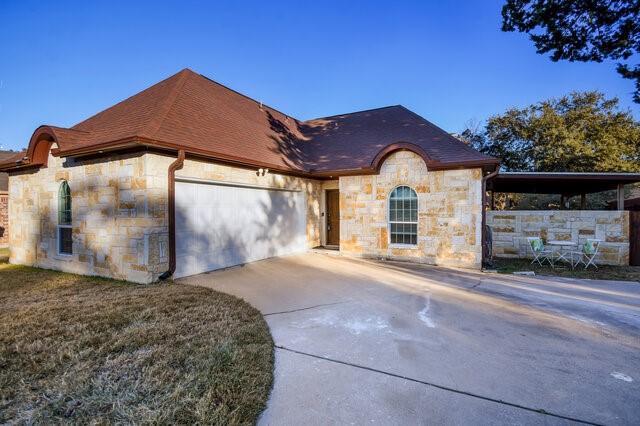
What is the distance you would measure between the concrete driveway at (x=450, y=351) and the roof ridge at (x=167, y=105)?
11.6 feet

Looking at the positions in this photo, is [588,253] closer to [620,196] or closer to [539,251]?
[539,251]

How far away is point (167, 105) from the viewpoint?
814 cm

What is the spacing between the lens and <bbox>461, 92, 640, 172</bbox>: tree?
61.5ft

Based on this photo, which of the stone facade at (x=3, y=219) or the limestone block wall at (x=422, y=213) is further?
the stone facade at (x=3, y=219)

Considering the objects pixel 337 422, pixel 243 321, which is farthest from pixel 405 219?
pixel 337 422

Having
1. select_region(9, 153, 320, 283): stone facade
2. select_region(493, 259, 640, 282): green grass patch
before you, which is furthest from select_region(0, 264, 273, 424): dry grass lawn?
select_region(493, 259, 640, 282): green grass patch

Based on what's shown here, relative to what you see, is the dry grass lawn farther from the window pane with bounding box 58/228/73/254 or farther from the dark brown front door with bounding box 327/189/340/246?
the dark brown front door with bounding box 327/189/340/246

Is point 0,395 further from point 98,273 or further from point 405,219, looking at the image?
point 405,219

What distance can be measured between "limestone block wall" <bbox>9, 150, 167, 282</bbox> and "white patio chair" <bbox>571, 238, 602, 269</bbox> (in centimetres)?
1181

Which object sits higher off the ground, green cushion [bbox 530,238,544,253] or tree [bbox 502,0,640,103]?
tree [bbox 502,0,640,103]

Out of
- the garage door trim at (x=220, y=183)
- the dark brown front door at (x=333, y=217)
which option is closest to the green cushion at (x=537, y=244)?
the dark brown front door at (x=333, y=217)

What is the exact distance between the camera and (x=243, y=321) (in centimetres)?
449

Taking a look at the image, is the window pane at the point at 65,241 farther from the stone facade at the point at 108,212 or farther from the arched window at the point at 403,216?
the arched window at the point at 403,216

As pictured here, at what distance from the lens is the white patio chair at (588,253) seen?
9.10 metres
